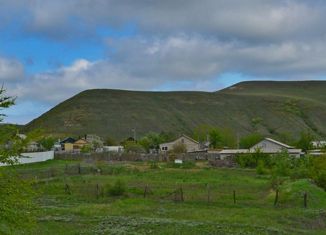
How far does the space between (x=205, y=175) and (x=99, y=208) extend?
31.4 metres

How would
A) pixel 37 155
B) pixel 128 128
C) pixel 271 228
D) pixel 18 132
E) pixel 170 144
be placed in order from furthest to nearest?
pixel 128 128
pixel 170 144
pixel 37 155
pixel 271 228
pixel 18 132

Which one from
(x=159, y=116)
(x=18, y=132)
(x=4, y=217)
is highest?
(x=159, y=116)

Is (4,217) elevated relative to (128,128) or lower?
lower

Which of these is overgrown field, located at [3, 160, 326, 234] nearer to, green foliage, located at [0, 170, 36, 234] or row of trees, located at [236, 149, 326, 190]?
row of trees, located at [236, 149, 326, 190]

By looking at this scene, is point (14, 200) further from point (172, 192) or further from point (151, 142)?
point (151, 142)

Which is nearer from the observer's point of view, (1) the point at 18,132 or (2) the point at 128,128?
(1) the point at 18,132

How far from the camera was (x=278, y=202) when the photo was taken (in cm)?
4062

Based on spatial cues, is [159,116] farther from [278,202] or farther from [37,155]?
[278,202]

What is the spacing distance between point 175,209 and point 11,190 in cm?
2367

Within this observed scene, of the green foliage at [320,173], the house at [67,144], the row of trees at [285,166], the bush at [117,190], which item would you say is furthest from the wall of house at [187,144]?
the bush at [117,190]

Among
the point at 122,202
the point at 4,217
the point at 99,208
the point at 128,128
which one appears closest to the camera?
the point at 4,217

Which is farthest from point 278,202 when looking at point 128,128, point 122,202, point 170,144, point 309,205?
point 128,128

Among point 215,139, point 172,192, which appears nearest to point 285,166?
point 172,192

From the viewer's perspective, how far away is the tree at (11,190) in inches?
528
